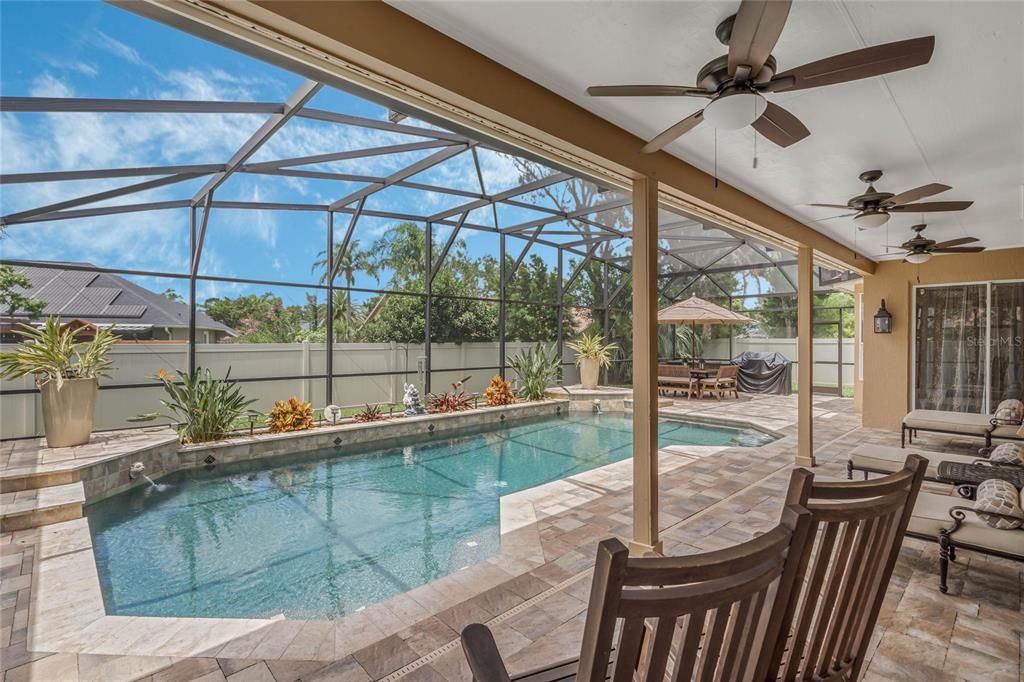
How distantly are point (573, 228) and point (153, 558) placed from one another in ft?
30.9

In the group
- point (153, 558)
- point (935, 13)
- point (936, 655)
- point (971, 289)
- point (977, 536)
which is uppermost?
point (935, 13)

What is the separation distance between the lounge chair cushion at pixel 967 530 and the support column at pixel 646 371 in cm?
144

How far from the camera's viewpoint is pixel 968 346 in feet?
23.4

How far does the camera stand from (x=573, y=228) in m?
10.8

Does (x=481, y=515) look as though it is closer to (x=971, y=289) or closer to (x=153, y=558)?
(x=153, y=558)

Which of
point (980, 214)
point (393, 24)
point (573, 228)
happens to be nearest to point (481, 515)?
point (393, 24)

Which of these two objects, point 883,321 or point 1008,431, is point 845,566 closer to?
point 1008,431

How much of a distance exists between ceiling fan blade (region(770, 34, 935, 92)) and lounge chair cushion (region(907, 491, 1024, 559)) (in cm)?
231

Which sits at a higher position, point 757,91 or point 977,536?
point 757,91

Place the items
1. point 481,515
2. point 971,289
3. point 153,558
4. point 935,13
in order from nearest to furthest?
point 935,13
point 153,558
point 481,515
point 971,289

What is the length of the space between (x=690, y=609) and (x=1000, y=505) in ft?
10.5

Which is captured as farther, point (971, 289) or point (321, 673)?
point (971, 289)

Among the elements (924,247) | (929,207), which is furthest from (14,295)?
(924,247)

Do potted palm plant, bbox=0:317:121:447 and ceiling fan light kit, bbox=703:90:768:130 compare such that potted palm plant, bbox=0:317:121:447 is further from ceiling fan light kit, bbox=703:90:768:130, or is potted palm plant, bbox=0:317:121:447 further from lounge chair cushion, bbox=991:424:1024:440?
lounge chair cushion, bbox=991:424:1024:440
